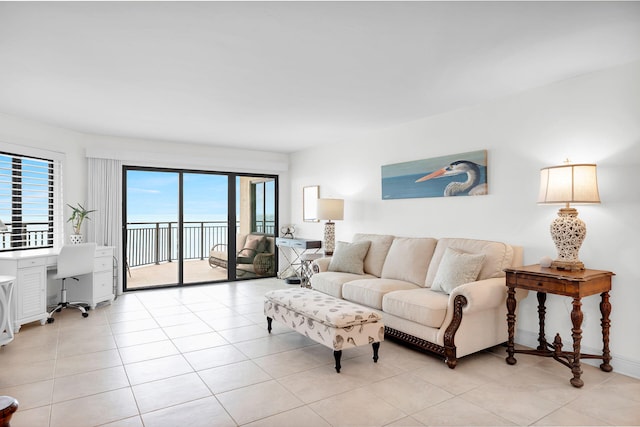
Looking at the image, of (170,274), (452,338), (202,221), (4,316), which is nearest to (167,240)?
(170,274)

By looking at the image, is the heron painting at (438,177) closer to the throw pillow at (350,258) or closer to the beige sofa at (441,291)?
the beige sofa at (441,291)

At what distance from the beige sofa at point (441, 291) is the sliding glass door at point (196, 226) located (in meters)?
2.72

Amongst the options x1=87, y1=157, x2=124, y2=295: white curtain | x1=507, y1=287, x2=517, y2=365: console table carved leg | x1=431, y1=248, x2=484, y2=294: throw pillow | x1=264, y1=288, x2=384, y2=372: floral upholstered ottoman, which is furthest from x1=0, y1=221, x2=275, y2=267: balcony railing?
x1=507, y1=287, x2=517, y2=365: console table carved leg

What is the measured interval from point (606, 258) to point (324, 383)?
2407mm

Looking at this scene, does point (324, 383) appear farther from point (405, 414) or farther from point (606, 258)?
point (606, 258)

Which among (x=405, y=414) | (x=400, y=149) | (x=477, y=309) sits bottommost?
(x=405, y=414)

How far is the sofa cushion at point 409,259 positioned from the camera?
4.14 metres

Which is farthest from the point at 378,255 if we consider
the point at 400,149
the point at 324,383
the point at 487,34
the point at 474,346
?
the point at 487,34

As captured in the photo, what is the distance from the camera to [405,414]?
233cm

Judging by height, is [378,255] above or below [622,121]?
below

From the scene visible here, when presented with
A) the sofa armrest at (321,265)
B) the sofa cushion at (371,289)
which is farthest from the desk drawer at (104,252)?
the sofa cushion at (371,289)

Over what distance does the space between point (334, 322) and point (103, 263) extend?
3.68 m

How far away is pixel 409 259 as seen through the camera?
427 cm

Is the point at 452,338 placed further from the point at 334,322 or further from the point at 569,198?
the point at 569,198
